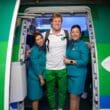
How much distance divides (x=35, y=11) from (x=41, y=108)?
1880 millimetres

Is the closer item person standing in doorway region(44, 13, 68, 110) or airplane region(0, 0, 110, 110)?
airplane region(0, 0, 110, 110)

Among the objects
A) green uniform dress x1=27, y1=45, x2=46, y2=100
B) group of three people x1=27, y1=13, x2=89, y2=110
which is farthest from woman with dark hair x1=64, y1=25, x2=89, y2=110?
green uniform dress x1=27, y1=45, x2=46, y2=100

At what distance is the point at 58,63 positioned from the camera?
4871 millimetres

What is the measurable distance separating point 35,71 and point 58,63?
0.38m

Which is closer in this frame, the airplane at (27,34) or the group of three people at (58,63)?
the airplane at (27,34)

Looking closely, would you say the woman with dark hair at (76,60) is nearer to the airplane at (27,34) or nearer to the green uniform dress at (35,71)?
the airplane at (27,34)

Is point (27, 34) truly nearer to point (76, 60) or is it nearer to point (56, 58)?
point (56, 58)

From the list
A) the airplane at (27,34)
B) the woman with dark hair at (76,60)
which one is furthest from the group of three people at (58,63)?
the airplane at (27,34)

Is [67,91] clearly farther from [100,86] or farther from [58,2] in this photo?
[58,2]

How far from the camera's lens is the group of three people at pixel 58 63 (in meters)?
4.83

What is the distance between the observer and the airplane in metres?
4.15

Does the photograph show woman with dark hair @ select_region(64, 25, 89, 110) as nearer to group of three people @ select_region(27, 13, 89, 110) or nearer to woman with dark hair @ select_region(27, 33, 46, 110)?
group of three people @ select_region(27, 13, 89, 110)

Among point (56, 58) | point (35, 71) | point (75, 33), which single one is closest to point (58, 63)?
point (56, 58)

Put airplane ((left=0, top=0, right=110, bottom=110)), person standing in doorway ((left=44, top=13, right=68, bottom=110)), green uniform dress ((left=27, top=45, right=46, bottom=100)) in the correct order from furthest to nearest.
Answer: green uniform dress ((left=27, top=45, right=46, bottom=100)) < person standing in doorway ((left=44, top=13, right=68, bottom=110)) < airplane ((left=0, top=0, right=110, bottom=110))
